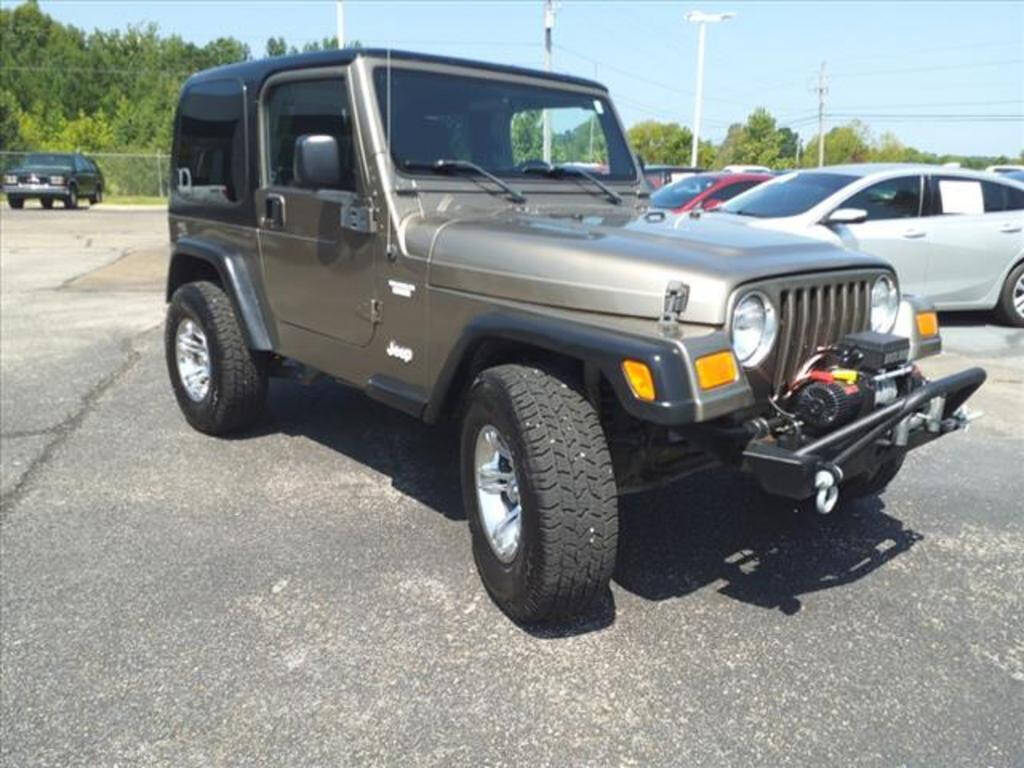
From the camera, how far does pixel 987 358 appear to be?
7.57m

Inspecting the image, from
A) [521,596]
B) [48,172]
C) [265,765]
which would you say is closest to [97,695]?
[265,765]

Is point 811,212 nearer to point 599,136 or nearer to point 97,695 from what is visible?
point 599,136

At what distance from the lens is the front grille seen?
2928 millimetres

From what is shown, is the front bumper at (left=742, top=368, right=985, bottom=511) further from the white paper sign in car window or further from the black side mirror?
the white paper sign in car window

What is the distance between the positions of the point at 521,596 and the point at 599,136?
2.55m

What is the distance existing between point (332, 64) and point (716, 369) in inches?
89.0

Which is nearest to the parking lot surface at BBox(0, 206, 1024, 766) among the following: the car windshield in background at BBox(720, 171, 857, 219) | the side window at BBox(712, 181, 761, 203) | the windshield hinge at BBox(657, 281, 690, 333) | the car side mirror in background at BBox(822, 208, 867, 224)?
the windshield hinge at BBox(657, 281, 690, 333)

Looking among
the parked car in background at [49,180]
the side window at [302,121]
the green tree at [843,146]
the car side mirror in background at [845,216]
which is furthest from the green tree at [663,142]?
the side window at [302,121]

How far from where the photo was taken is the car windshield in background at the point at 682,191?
37.4 ft

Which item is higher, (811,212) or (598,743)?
(811,212)

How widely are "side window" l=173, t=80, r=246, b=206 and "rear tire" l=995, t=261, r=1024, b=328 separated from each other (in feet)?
25.1

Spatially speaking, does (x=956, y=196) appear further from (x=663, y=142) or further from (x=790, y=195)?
(x=663, y=142)

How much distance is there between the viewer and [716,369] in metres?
2.64

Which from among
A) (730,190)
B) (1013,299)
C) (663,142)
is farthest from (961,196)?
(663,142)
